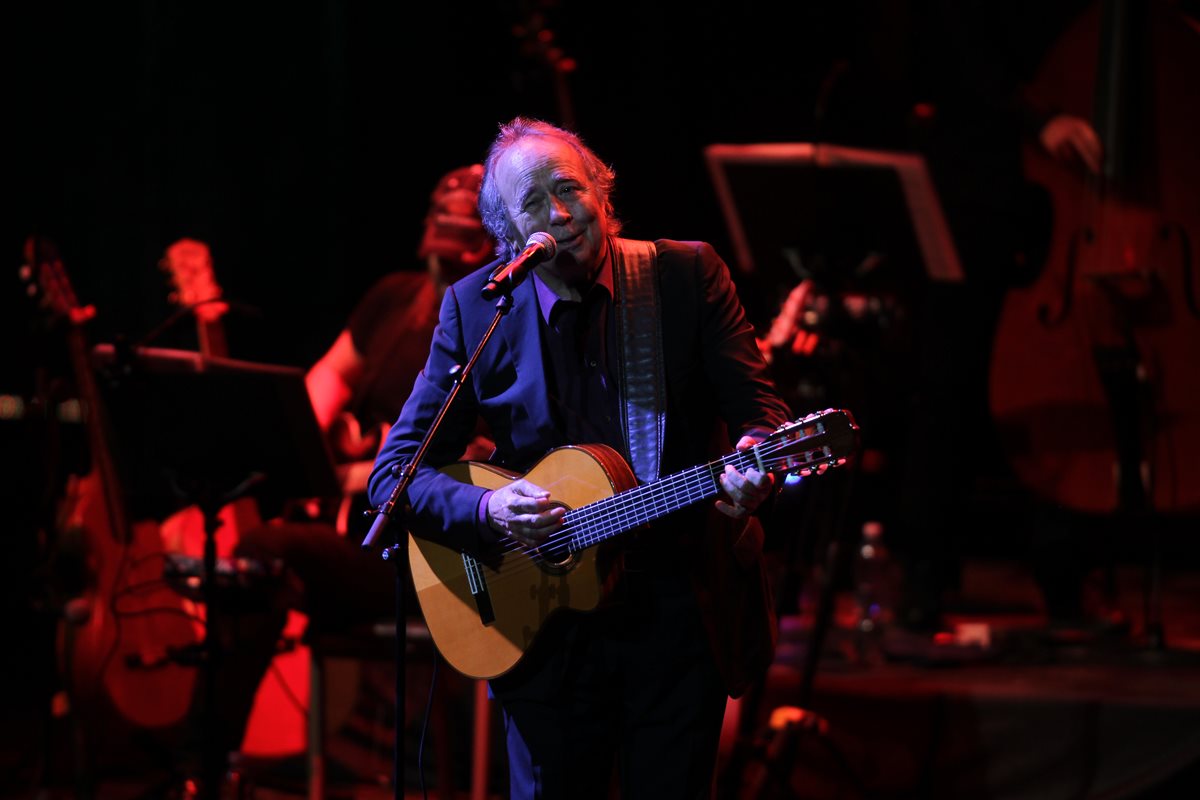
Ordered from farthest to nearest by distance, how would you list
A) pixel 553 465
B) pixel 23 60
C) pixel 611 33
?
pixel 611 33
pixel 23 60
pixel 553 465

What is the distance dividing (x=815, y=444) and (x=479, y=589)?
0.79 metres

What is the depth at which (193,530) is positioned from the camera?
4.86 metres

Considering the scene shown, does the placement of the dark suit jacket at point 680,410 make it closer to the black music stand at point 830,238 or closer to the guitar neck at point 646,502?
the guitar neck at point 646,502

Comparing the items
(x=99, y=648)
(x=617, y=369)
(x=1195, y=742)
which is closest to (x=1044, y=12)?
→ (x=1195, y=742)

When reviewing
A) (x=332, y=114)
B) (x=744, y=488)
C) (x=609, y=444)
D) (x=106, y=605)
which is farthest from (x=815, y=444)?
(x=332, y=114)

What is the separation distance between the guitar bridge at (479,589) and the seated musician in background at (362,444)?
150cm

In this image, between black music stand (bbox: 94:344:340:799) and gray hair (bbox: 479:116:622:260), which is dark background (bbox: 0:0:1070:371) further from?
gray hair (bbox: 479:116:622:260)

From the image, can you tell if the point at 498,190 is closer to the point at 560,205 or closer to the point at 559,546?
the point at 560,205

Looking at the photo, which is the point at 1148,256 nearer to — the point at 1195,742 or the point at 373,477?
the point at 1195,742

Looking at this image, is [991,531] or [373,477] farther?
[991,531]

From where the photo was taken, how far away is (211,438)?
3932mm

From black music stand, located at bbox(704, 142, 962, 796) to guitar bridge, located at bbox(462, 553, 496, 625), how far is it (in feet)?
4.67

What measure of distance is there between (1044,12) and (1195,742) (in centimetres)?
285

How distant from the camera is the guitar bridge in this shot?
8.82 ft
